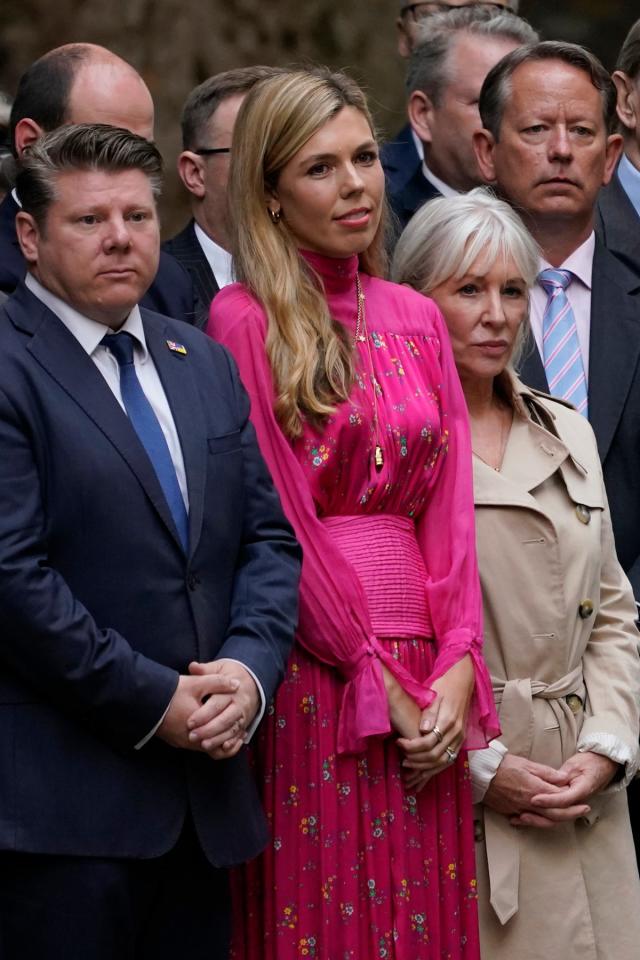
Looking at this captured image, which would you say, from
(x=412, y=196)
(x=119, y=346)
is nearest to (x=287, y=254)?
(x=119, y=346)

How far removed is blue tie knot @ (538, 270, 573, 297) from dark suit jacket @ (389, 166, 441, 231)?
54 centimetres

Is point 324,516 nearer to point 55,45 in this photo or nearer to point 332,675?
point 332,675

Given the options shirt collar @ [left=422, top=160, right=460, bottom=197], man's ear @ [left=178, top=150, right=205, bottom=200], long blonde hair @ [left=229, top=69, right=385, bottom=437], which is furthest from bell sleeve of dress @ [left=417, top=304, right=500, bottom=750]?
man's ear @ [left=178, top=150, right=205, bottom=200]

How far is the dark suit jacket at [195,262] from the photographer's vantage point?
4.60 m

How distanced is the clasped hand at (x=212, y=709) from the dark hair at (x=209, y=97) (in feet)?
7.77

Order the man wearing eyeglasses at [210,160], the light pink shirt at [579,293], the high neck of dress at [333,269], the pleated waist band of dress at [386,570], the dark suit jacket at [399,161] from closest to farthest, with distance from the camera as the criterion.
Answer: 1. the pleated waist band of dress at [386,570]
2. the high neck of dress at [333,269]
3. the light pink shirt at [579,293]
4. the man wearing eyeglasses at [210,160]
5. the dark suit jacket at [399,161]

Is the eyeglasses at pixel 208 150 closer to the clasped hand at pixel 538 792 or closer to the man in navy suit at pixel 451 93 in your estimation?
the man in navy suit at pixel 451 93

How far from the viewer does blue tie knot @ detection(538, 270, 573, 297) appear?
4445 mm

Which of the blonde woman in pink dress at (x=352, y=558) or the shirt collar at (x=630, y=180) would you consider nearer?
the blonde woman in pink dress at (x=352, y=558)

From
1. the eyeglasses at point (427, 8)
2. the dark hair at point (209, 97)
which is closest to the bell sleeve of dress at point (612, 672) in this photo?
the dark hair at point (209, 97)

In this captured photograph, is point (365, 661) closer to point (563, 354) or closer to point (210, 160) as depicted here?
point (563, 354)

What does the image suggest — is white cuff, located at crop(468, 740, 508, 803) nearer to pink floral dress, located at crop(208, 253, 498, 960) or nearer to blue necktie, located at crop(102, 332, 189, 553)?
pink floral dress, located at crop(208, 253, 498, 960)

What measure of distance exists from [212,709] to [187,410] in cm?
56

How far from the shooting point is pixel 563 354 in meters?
4.36
